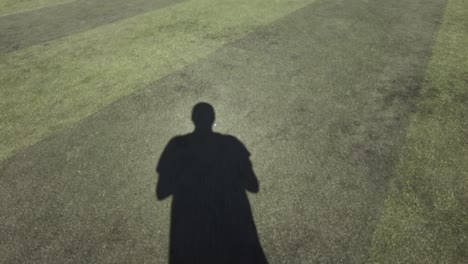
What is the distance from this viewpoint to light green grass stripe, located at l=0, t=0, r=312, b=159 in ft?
21.2

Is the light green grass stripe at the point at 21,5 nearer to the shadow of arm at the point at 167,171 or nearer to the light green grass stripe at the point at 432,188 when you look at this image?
the shadow of arm at the point at 167,171

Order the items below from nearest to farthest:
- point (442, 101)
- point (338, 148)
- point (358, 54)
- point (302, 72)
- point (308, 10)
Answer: point (338, 148) < point (442, 101) < point (302, 72) < point (358, 54) < point (308, 10)

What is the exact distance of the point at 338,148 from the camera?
533 cm

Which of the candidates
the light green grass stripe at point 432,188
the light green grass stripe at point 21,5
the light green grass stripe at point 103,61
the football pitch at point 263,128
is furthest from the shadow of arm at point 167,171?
the light green grass stripe at point 21,5

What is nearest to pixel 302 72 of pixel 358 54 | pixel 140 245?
pixel 358 54

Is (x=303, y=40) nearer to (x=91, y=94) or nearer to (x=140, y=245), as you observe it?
(x=91, y=94)

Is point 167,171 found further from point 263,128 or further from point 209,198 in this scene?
point 263,128

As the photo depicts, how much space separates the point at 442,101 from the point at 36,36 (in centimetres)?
1174

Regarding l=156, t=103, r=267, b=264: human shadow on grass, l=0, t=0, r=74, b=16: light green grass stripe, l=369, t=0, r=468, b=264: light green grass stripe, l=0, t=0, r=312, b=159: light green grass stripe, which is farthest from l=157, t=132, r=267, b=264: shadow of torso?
l=0, t=0, r=74, b=16: light green grass stripe

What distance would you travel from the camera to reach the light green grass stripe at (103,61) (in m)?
6.46

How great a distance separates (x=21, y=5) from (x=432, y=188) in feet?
53.8

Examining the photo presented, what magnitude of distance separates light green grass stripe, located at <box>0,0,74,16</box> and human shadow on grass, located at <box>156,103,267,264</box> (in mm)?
11706

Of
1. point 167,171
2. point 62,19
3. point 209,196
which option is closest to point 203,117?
point 167,171

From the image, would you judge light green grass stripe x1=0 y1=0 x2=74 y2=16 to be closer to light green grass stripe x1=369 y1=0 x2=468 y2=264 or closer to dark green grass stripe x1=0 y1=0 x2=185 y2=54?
dark green grass stripe x1=0 y1=0 x2=185 y2=54
